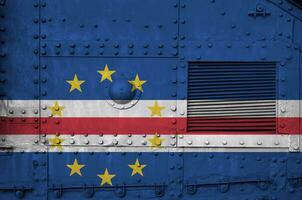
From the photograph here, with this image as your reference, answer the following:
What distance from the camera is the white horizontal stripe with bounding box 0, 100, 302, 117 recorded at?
2.78 metres

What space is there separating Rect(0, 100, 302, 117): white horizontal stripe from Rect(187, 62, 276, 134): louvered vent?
5.0 inches

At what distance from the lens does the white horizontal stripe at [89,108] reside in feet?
9.12

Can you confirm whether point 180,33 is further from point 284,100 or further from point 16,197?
point 16,197

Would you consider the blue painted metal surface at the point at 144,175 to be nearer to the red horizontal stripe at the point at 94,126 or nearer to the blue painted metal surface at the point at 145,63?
the blue painted metal surface at the point at 145,63

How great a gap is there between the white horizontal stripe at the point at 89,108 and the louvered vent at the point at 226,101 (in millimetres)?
126

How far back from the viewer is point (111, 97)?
2785 millimetres

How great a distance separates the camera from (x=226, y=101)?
2830 millimetres

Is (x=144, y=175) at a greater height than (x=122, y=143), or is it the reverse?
(x=122, y=143)

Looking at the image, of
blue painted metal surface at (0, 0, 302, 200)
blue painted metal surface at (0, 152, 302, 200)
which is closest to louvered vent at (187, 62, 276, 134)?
blue painted metal surface at (0, 0, 302, 200)

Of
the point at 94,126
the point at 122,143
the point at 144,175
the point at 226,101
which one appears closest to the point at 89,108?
the point at 94,126

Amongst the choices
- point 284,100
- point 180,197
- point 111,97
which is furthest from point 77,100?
point 284,100

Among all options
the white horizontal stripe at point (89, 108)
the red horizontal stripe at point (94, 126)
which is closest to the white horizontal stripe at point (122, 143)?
the red horizontal stripe at point (94, 126)

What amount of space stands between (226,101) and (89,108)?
0.94 meters

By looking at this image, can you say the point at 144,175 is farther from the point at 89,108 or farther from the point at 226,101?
the point at 226,101
